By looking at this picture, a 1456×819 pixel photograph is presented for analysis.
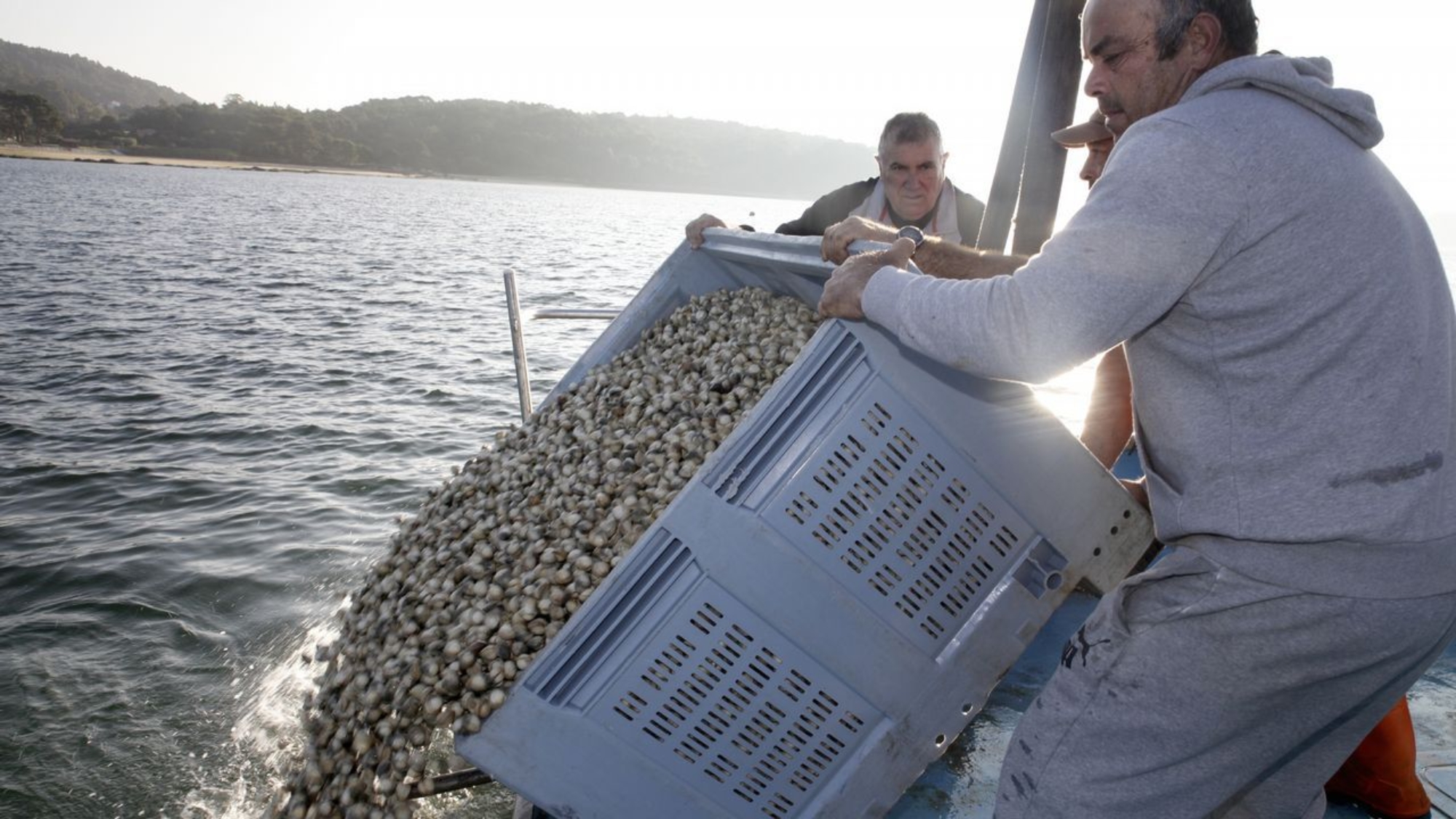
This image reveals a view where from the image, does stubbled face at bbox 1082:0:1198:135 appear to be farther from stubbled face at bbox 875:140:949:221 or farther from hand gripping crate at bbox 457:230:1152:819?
stubbled face at bbox 875:140:949:221

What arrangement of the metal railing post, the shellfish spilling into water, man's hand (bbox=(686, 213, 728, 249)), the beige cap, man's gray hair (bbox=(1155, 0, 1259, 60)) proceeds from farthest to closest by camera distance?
1. the metal railing post
2. man's hand (bbox=(686, 213, 728, 249))
3. the beige cap
4. the shellfish spilling into water
5. man's gray hair (bbox=(1155, 0, 1259, 60))

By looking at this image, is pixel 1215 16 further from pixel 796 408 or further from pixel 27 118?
pixel 27 118

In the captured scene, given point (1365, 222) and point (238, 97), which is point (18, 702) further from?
point (238, 97)

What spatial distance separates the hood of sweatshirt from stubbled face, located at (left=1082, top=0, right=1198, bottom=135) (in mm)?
160

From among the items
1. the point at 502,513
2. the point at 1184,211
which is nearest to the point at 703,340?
the point at 502,513

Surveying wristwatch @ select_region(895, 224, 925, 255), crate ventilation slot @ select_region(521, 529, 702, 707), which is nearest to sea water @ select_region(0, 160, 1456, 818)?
wristwatch @ select_region(895, 224, 925, 255)

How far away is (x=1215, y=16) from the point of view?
1715mm

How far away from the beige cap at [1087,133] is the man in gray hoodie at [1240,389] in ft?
5.02

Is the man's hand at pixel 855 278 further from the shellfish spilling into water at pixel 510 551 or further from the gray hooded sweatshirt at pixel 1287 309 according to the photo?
the shellfish spilling into water at pixel 510 551

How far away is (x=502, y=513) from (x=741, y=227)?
132cm

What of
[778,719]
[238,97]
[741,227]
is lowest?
[778,719]

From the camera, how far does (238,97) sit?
13738cm

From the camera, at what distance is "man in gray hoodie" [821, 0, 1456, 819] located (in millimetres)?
1521

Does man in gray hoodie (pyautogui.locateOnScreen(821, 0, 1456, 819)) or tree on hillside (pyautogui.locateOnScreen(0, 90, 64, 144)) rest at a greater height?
tree on hillside (pyautogui.locateOnScreen(0, 90, 64, 144))
